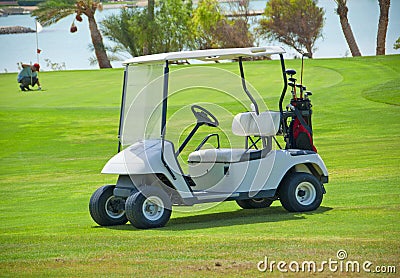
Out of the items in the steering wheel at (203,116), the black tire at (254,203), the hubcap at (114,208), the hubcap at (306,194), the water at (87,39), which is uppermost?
the steering wheel at (203,116)

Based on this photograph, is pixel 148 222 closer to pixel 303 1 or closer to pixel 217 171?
pixel 217 171

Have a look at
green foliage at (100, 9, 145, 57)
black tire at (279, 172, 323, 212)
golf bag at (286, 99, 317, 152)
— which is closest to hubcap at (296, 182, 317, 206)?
black tire at (279, 172, 323, 212)

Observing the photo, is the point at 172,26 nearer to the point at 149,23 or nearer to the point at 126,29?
the point at 126,29

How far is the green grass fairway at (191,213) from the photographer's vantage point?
6.38m

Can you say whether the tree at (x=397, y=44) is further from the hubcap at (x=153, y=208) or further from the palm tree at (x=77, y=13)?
the hubcap at (x=153, y=208)

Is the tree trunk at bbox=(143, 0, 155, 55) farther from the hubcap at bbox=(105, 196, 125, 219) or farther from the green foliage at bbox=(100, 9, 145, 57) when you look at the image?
the hubcap at bbox=(105, 196, 125, 219)

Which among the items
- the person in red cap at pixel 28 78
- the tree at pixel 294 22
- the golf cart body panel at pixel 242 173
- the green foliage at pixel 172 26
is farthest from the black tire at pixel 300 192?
the tree at pixel 294 22

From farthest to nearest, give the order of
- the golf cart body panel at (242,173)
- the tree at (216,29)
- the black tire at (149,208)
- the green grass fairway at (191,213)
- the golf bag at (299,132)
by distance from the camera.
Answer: the tree at (216,29), the golf bag at (299,132), the golf cart body panel at (242,173), the black tire at (149,208), the green grass fairway at (191,213)

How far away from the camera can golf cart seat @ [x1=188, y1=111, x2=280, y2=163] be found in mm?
8555

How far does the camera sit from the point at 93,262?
21.4ft

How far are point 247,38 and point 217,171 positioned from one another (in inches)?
1384

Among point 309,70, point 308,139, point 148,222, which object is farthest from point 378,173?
point 309,70

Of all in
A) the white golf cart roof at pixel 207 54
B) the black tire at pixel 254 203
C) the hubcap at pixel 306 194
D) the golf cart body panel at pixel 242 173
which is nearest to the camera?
the white golf cart roof at pixel 207 54

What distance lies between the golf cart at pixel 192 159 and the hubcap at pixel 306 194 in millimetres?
10
